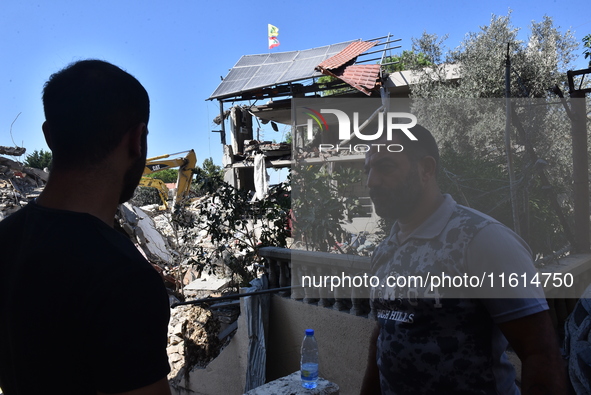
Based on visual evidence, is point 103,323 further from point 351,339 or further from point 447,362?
point 351,339

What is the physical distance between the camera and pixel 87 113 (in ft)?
3.87

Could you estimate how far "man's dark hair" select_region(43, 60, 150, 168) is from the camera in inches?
46.4

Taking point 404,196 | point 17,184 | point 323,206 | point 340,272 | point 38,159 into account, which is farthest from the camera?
point 38,159

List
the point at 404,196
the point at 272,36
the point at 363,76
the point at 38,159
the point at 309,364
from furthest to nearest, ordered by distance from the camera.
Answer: the point at 38,159
the point at 272,36
the point at 363,76
the point at 309,364
the point at 404,196

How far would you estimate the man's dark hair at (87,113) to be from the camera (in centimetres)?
118

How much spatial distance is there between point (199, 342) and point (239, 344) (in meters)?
1.00

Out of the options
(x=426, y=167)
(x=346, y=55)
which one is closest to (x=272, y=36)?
(x=346, y=55)

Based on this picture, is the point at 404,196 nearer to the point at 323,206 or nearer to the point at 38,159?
the point at 323,206

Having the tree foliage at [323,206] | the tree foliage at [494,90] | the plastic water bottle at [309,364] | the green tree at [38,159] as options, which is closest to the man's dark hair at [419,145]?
the plastic water bottle at [309,364]

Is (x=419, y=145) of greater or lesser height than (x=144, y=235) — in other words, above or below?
above

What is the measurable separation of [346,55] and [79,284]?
16.9 m

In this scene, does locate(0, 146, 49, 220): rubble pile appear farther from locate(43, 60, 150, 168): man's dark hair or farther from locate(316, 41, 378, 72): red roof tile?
locate(43, 60, 150, 168): man's dark hair

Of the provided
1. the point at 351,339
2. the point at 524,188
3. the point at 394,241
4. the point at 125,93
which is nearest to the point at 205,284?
the point at 351,339

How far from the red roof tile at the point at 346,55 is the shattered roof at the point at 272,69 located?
0.41 meters
